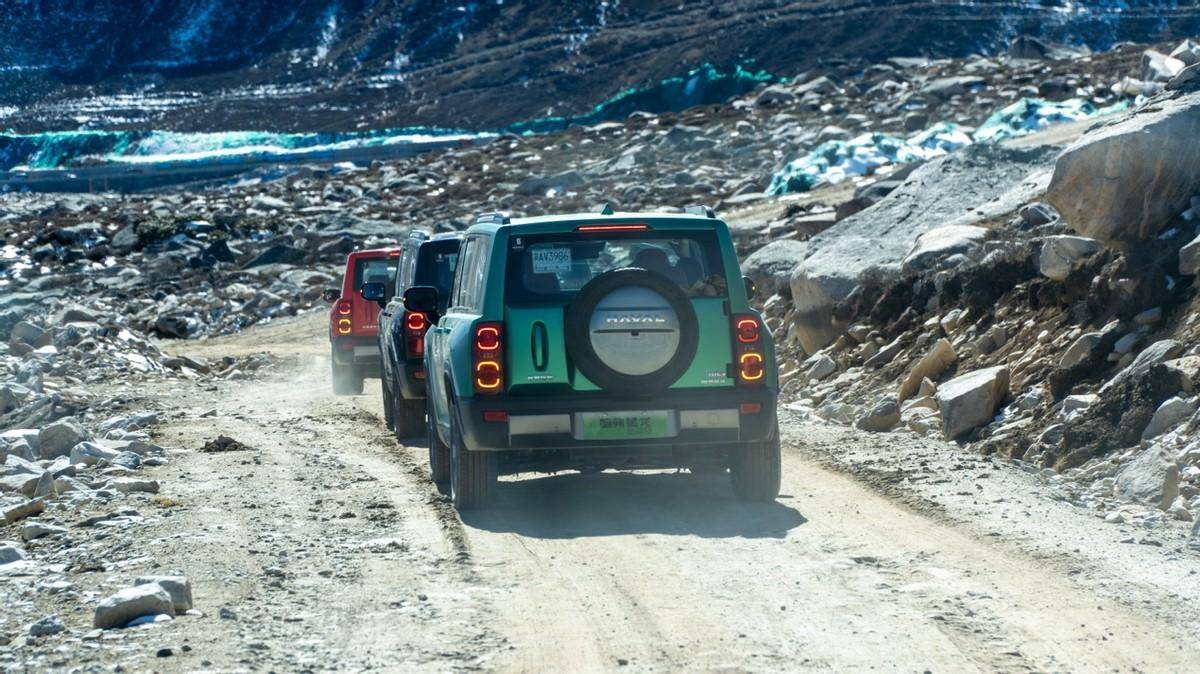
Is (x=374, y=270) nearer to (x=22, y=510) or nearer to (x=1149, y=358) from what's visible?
(x=22, y=510)

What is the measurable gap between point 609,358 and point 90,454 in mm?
5013

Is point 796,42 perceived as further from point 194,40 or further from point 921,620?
point 921,620

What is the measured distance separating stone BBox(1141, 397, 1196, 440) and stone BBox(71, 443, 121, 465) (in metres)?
7.56

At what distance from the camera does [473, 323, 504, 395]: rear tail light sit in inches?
355

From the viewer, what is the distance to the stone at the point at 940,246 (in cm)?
1603

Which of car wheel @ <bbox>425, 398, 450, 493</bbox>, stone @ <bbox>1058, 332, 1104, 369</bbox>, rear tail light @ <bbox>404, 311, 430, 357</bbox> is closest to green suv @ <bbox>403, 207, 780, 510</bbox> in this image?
car wheel @ <bbox>425, 398, 450, 493</bbox>

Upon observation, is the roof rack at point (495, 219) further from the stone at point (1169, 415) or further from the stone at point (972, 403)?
the stone at point (1169, 415)

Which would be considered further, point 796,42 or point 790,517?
point 796,42

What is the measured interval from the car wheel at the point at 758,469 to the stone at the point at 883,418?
3534 millimetres

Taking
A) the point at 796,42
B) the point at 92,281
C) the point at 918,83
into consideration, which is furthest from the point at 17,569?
the point at 796,42

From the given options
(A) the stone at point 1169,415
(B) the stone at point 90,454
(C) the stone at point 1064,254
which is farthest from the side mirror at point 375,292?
(A) the stone at point 1169,415

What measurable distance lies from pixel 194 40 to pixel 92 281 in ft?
294

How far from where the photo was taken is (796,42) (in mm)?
84562

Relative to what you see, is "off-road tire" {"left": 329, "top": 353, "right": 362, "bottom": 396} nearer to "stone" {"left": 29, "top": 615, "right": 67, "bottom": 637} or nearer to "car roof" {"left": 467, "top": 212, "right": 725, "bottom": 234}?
"car roof" {"left": 467, "top": 212, "right": 725, "bottom": 234}
